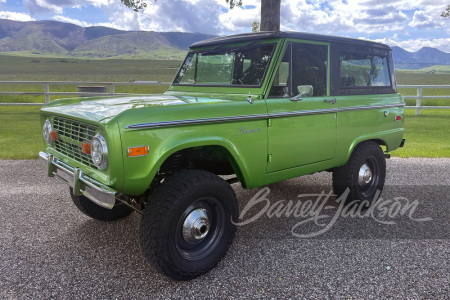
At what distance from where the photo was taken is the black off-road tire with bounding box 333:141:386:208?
4180 millimetres

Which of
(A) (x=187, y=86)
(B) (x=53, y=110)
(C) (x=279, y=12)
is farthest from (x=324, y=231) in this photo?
(C) (x=279, y=12)

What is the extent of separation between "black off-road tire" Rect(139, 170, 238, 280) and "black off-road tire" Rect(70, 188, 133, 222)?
1142 millimetres

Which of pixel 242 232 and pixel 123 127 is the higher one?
pixel 123 127

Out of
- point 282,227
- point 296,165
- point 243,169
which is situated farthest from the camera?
point 282,227

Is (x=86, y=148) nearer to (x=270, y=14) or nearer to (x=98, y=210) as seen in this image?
(x=98, y=210)

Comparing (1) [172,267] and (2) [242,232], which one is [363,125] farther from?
(1) [172,267]

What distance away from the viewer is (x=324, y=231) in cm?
376

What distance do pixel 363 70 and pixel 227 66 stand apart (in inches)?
68.1

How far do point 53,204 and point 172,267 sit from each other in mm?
2538

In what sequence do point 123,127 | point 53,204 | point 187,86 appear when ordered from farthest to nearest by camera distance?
1. point 53,204
2. point 187,86
3. point 123,127

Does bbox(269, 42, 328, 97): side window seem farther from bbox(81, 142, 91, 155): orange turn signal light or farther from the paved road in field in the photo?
bbox(81, 142, 91, 155): orange turn signal light

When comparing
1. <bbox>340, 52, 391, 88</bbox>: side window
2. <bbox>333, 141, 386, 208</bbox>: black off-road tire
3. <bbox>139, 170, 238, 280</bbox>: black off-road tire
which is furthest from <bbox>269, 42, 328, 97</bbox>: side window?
<bbox>139, 170, 238, 280</bbox>: black off-road tire

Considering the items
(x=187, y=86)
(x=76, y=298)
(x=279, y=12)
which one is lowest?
(x=76, y=298)

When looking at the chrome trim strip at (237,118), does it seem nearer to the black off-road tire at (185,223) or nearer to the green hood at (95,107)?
the green hood at (95,107)
